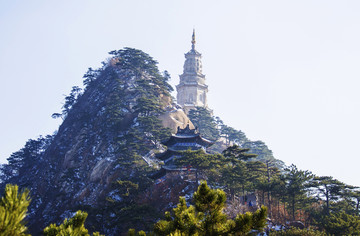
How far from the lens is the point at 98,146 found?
48.3 meters

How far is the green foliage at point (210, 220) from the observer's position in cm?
866

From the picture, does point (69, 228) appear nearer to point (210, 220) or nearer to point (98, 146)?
point (210, 220)

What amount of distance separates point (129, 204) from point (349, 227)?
1758cm

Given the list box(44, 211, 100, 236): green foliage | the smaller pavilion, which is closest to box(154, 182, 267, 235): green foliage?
box(44, 211, 100, 236): green foliage

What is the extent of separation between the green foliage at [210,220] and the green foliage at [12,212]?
14.2 feet

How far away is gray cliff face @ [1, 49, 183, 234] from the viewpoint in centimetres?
3975

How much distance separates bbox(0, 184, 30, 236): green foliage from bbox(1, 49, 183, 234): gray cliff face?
25.6 meters

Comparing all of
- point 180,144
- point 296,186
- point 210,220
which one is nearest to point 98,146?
point 180,144

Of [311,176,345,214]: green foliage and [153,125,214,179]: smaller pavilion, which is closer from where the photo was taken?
[311,176,345,214]: green foliage

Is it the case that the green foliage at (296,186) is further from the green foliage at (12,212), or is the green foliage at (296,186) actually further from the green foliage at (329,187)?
the green foliage at (12,212)

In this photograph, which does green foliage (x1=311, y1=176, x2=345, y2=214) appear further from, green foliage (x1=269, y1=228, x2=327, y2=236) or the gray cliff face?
the gray cliff face

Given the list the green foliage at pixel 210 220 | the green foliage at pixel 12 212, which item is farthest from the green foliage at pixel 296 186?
the green foliage at pixel 12 212

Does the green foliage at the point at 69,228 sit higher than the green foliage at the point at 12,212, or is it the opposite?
the green foliage at the point at 12,212

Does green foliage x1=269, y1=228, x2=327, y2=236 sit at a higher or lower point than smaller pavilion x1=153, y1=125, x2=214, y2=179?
lower
